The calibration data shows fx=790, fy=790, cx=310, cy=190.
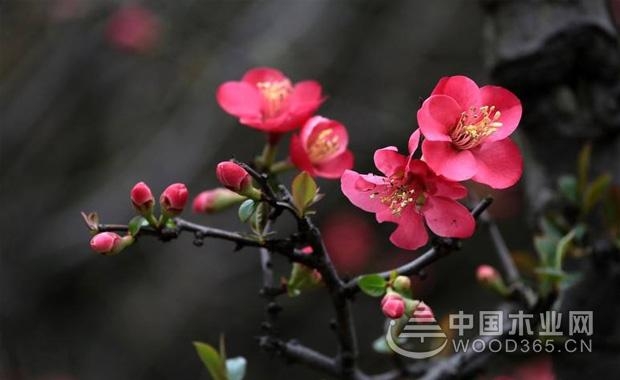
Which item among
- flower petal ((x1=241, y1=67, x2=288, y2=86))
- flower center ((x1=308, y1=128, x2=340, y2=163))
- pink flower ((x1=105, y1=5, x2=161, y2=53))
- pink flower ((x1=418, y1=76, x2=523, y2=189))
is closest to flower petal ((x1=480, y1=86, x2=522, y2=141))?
pink flower ((x1=418, y1=76, x2=523, y2=189))

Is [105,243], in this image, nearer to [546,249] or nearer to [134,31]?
[546,249]

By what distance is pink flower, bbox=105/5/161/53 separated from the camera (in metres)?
3.16

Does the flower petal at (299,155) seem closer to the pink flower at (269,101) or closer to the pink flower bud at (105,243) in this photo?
the pink flower at (269,101)

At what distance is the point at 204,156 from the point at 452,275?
3.65ft

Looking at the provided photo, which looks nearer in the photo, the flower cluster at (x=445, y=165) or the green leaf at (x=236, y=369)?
the flower cluster at (x=445, y=165)

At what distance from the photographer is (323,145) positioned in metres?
0.90

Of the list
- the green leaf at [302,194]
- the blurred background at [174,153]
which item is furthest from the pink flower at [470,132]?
the blurred background at [174,153]

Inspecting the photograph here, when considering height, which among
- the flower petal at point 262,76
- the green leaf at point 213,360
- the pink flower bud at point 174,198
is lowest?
the green leaf at point 213,360

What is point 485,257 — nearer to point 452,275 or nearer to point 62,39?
point 452,275

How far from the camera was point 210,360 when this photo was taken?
2.84 ft

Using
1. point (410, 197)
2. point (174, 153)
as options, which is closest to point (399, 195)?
point (410, 197)

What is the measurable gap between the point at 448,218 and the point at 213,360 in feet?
1.04

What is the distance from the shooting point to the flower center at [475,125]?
2.38 ft

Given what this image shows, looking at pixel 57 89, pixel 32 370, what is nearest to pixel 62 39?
pixel 57 89
